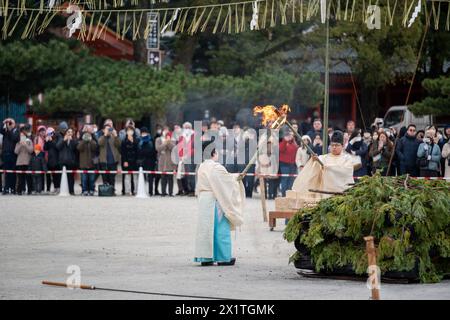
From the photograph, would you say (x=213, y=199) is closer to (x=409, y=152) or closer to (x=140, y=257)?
(x=140, y=257)

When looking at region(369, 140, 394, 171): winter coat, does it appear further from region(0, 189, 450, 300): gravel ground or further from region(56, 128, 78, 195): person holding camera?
region(56, 128, 78, 195): person holding camera

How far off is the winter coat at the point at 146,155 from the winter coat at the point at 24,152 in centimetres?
278

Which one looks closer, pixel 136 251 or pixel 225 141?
pixel 136 251

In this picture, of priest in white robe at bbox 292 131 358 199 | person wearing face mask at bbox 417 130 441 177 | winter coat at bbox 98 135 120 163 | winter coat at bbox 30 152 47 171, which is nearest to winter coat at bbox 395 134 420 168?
person wearing face mask at bbox 417 130 441 177

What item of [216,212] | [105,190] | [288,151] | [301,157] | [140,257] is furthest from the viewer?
[105,190]

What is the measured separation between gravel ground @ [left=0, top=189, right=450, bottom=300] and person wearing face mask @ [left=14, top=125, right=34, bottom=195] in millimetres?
3741

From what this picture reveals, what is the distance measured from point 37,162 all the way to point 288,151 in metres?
6.59

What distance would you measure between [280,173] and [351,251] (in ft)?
48.2

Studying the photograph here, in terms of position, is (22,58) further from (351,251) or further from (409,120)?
(351,251)

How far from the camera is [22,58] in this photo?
32.1 metres

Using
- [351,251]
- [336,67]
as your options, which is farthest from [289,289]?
[336,67]

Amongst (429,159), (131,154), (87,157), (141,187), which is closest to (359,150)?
(429,159)

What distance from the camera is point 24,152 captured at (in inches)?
1132

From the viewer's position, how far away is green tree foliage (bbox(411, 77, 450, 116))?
32.3 meters
